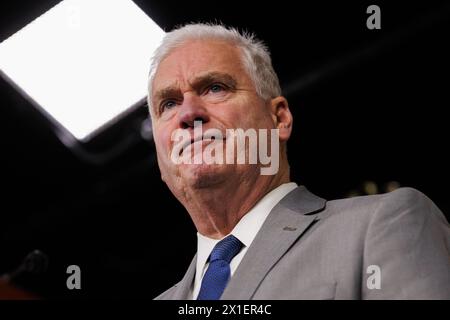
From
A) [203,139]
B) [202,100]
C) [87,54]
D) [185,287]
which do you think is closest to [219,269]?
[185,287]

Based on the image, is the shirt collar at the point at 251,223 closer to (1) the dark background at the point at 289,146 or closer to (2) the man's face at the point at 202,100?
(2) the man's face at the point at 202,100

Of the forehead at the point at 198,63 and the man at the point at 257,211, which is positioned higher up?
the forehead at the point at 198,63

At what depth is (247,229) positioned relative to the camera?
59.8 inches

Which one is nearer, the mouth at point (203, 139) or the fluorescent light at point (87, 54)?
the mouth at point (203, 139)

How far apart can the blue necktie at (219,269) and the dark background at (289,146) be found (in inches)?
35.1

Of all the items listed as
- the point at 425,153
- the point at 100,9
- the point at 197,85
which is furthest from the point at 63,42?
the point at 425,153

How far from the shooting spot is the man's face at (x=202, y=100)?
1.60 metres

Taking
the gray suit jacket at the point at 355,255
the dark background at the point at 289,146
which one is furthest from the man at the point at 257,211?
the dark background at the point at 289,146

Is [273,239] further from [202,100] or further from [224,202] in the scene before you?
[202,100]

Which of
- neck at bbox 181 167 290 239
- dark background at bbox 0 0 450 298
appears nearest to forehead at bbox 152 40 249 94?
neck at bbox 181 167 290 239

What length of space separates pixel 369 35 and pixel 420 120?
34cm

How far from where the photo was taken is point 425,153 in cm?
259

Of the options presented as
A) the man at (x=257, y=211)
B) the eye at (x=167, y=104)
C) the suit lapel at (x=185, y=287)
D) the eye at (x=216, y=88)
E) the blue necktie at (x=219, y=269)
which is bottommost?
the suit lapel at (x=185, y=287)

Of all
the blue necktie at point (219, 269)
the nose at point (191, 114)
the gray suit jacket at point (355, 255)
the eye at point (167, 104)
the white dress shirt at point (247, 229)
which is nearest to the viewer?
the gray suit jacket at point (355, 255)
